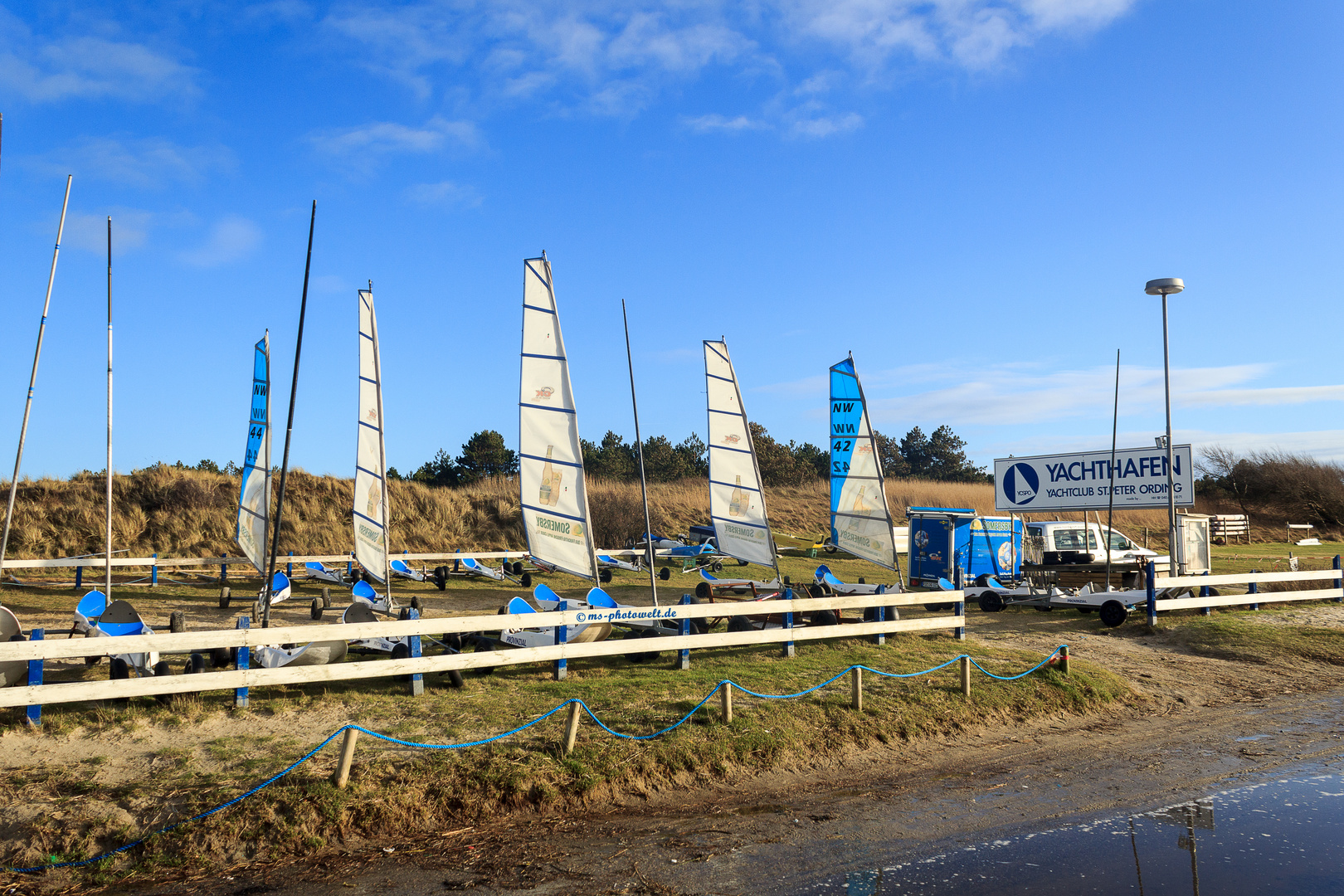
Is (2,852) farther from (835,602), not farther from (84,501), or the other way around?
(84,501)

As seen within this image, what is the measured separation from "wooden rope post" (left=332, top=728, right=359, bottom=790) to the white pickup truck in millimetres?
20915

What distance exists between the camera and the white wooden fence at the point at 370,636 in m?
8.63

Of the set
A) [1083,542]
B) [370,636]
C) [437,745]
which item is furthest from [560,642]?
[1083,542]

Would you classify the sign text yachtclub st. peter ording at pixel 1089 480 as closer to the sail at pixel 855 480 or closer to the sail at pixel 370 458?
the sail at pixel 855 480

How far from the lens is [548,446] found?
575 inches

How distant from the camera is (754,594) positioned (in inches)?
762

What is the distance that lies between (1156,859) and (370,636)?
830 centimetres

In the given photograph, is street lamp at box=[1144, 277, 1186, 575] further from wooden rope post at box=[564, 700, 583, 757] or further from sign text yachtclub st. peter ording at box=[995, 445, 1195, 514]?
wooden rope post at box=[564, 700, 583, 757]

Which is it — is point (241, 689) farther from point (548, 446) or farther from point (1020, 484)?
point (1020, 484)

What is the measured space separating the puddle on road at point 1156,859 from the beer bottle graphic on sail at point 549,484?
8903 mm

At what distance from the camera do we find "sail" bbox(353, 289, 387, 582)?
60.6ft

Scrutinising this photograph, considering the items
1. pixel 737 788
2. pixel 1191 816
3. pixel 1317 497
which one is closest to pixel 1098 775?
pixel 1191 816

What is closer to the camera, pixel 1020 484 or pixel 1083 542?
pixel 1083 542

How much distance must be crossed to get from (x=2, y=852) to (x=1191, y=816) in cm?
1005
